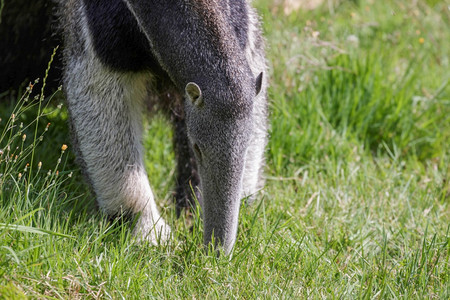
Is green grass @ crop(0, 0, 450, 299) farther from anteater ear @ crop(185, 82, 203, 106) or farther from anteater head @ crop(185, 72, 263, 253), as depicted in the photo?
anteater ear @ crop(185, 82, 203, 106)

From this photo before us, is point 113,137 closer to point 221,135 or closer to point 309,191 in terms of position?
point 221,135

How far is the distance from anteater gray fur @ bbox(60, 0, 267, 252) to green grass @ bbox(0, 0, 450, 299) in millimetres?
229

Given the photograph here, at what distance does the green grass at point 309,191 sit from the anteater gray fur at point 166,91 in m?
0.23

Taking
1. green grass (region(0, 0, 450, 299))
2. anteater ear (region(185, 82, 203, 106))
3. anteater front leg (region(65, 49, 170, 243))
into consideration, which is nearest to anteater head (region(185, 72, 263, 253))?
anteater ear (region(185, 82, 203, 106))

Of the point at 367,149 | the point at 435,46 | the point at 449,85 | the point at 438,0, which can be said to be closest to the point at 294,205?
the point at 367,149

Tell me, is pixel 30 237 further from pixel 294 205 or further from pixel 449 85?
pixel 449 85

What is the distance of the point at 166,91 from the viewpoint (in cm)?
447

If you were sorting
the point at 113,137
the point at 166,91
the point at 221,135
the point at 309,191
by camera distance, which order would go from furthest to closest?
the point at 309,191 < the point at 166,91 < the point at 113,137 < the point at 221,135

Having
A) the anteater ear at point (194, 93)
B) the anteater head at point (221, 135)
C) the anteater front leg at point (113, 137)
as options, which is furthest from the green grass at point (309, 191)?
the anteater ear at point (194, 93)

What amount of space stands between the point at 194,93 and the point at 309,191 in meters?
2.06

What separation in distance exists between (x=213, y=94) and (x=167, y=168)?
243 centimetres

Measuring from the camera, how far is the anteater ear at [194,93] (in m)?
3.29

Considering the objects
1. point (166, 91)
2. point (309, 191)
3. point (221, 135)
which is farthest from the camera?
point (309, 191)

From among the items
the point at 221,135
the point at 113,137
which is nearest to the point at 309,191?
the point at 113,137
